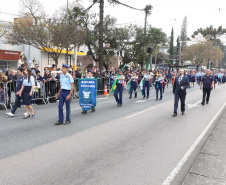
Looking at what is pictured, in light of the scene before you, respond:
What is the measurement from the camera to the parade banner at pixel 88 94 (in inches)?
394

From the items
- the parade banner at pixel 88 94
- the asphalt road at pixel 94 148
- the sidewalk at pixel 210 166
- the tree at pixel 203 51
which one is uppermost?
the tree at pixel 203 51

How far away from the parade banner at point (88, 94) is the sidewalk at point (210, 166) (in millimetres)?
4917

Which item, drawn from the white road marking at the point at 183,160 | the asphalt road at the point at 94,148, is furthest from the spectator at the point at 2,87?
the white road marking at the point at 183,160

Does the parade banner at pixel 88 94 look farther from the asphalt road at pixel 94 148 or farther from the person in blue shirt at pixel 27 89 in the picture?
the person in blue shirt at pixel 27 89

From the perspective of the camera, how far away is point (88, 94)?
32.9 feet

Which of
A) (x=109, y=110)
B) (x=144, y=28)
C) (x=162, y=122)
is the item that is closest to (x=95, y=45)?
(x=144, y=28)

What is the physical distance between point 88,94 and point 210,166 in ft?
20.3

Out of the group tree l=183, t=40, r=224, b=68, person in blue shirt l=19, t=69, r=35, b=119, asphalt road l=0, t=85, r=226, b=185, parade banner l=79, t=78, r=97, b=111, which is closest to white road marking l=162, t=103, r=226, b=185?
asphalt road l=0, t=85, r=226, b=185

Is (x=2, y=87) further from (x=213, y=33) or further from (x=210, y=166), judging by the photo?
(x=213, y=33)

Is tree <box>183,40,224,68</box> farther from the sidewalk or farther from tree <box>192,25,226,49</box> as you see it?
the sidewalk

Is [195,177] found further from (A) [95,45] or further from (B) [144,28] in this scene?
(B) [144,28]

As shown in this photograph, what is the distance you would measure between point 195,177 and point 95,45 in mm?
26187

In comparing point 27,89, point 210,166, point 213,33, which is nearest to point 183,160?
point 210,166

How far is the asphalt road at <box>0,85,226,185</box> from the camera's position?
4180 millimetres
